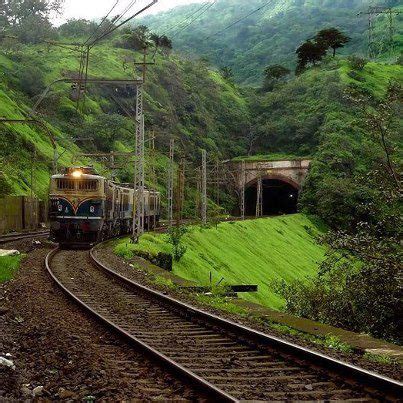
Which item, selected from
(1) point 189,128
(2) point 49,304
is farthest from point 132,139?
(2) point 49,304

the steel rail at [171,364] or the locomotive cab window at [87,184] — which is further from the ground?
the locomotive cab window at [87,184]

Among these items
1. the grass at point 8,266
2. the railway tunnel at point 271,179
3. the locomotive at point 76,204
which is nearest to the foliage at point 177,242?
the locomotive at point 76,204

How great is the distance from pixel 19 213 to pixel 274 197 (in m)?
57.1

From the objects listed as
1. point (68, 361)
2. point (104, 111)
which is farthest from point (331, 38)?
point (68, 361)

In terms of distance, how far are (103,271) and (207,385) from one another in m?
12.9

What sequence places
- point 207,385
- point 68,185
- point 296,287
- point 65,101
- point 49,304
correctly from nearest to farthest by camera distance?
point 207,385 → point 49,304 → point 296,287 → point 68,185 → point 65,101

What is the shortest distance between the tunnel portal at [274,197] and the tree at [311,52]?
32.8 metres

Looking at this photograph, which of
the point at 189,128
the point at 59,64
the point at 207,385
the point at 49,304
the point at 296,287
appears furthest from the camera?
the point at 189,128

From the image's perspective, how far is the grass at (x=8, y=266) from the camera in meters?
15.7

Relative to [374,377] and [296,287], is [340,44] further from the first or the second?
[374,377]

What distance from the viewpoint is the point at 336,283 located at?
20.2m

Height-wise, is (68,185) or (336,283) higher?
(68,185)

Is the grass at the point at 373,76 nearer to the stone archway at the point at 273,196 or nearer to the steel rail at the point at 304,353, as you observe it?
the stone archway at the point at 273,196

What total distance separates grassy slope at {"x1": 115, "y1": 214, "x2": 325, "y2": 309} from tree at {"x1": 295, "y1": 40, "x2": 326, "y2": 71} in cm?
6194
